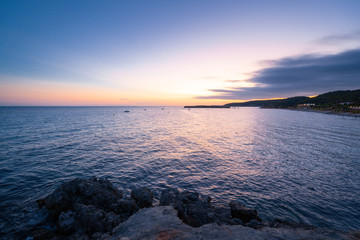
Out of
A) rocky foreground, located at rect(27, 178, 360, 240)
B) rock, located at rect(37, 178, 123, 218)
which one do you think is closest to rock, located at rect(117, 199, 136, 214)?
rocky foreground, located at rect(27, 178, 360, 240)

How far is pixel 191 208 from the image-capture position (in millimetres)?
10609

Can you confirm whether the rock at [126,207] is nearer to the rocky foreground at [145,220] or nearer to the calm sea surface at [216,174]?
the rocky foreground at [145,220]

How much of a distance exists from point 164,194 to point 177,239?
211 inches

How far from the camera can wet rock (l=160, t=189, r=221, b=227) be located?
32.2ft

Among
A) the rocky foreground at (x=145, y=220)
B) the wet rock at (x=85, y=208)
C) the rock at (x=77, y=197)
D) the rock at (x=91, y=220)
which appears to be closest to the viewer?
the rocky foreground at (x=145, y=220)

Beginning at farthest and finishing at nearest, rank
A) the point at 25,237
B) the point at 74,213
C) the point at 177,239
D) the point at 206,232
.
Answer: the point at 74,213
the point at 25,237
the point at 206,232
the point at 177,239

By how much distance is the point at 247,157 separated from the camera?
24.3 metres

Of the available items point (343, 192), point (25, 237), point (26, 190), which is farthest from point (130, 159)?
point (343, 192)

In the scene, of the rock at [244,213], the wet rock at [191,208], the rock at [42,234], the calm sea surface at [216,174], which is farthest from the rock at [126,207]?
the rock at [244,213]

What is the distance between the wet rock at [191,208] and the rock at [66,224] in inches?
240

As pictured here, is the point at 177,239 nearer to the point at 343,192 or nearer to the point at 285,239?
the point at 285,239

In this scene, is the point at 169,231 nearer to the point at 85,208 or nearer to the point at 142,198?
the point at 142,198

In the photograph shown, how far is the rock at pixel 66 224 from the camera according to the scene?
9495mm

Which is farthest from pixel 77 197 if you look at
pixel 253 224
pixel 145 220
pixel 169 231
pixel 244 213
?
pixel 253 224
